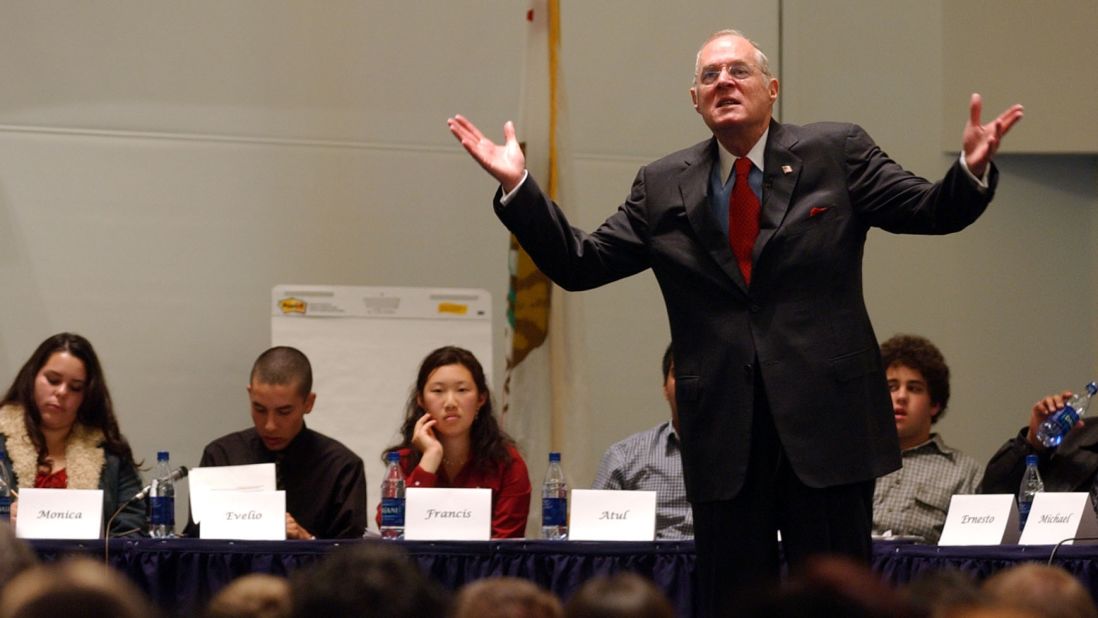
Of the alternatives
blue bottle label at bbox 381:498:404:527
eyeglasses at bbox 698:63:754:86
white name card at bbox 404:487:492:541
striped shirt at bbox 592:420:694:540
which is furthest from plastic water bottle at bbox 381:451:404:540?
eyeglasses at bbox 698:63:754:86

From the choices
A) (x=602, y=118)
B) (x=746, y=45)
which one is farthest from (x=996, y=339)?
(x=746, y=45)

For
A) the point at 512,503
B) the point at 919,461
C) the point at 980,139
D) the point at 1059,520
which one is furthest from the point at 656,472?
the point at 980,139

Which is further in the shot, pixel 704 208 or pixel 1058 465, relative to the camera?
pixel 1058 465

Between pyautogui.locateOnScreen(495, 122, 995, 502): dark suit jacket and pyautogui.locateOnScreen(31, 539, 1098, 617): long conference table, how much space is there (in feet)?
3.12

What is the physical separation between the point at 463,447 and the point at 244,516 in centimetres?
84

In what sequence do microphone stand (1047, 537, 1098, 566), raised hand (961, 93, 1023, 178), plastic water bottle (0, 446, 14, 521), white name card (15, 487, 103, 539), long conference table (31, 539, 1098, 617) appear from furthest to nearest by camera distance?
plastic water bottle (0, 446, 14, 521)
white name card (15, 487, 103, 539)
long conference table (31, 539, 1098, 617)
microphone stand (1047, 537, 1098, 566)
raised hand (961, 93, 1023, 178)

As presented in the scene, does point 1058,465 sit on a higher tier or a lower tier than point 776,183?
lower

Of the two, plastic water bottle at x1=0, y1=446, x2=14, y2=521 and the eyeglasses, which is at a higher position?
the eyeglasses

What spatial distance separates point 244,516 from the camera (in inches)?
142

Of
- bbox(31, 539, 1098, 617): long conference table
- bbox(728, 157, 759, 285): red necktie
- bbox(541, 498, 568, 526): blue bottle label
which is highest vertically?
bbox(728, 157, 759, 285): red necktie

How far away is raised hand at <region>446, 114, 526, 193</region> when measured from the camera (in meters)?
2.57

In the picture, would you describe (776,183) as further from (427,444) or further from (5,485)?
(5,485)

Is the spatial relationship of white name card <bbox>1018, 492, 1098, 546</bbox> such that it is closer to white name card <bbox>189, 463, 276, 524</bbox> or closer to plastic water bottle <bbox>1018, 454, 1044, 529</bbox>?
plastic water bottle <bbox>1018, 454, 1044, 529</bbox>

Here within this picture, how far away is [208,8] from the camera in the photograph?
5555 millimetres
